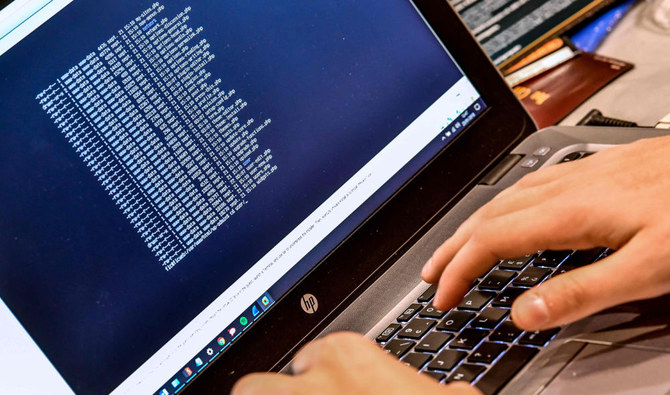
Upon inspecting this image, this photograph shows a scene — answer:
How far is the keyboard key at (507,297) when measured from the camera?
1.92 feet

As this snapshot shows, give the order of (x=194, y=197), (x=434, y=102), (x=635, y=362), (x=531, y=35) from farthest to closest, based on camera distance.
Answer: (x=531, y=35)
(x=434, y=102)
(x=194, y=197)
(x=635, y=362)

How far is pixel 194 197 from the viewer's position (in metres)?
0.61

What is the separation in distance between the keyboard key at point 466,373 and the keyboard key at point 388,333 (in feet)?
0.30

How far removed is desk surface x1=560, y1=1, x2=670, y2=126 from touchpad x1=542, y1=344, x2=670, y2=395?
1.32 ft

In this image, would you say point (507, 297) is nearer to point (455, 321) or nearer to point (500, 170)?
point (455, 321)

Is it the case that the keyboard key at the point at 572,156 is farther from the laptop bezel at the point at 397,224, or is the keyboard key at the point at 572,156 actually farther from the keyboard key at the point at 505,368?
the keyboard key at the point at 505,368

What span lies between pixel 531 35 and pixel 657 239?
543 millimetres

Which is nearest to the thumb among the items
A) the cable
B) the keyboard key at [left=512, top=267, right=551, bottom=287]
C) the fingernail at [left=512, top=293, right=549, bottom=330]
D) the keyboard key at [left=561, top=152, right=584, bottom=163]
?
the fingernail at [left=512, top=293, right=549, bottom=330]

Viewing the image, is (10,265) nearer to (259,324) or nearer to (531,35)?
(259,324)

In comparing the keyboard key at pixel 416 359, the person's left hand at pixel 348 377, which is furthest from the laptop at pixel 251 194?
the person's left hand at pixel 348 377

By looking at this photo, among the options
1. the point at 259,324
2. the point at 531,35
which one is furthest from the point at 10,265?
the point at 531,35

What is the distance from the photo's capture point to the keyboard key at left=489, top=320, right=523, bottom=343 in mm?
553

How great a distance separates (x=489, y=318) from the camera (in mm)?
582

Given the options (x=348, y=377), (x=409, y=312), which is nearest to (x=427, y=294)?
(x=409, y=312)
